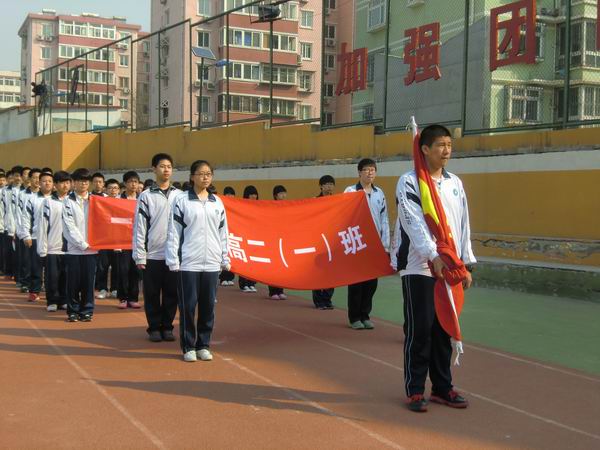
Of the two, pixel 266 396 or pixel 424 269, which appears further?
pixel 266 396

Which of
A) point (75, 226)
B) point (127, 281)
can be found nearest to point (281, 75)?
point (127, 281)

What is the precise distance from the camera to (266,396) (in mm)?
5676

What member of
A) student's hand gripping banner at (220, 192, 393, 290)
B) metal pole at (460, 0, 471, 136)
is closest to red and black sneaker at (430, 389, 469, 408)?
student's hand gripping banner at (220, 192, 393, 290)

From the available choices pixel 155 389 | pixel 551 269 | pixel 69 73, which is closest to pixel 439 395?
pixel 155 389

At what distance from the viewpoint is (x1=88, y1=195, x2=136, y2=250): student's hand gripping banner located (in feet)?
34.8

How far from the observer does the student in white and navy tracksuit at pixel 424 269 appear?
5.28 m

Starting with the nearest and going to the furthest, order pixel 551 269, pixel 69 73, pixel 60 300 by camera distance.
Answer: pixel 60 300
pixel 551 269
pixel 69 73

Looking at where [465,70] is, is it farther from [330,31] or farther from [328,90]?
[330,31]

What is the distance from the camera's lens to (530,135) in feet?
38.3

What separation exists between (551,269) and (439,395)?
613 cm

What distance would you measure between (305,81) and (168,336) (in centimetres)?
1255

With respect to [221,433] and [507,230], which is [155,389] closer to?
[221,433]

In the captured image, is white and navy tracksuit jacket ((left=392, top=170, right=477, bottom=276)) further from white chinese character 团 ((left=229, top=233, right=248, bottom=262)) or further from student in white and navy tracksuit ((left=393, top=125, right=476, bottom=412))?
white chinese character 团 ((left=229, top=233, right=248, bottom=262))

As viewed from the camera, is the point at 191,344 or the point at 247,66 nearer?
the point at 191,344
